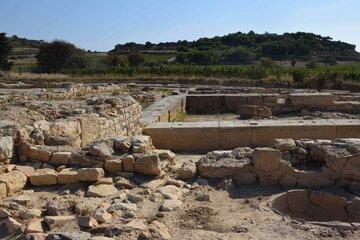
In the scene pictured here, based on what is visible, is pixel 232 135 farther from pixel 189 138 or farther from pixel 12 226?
pixel 12 226

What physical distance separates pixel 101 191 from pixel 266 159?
7.43ft

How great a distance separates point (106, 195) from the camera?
535cm

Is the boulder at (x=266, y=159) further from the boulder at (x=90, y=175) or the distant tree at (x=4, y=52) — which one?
the distant tree at (x=4, y=52)

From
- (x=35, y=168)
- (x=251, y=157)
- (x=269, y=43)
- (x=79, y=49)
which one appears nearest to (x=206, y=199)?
(x=251, y=157)

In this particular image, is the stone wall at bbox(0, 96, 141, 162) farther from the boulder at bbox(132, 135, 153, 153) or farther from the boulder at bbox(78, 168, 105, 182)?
the boulder at bbox(78, 168, 105, 182)

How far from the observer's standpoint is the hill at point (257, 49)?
55.1 metres

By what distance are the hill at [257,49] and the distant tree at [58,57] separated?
13283 mm

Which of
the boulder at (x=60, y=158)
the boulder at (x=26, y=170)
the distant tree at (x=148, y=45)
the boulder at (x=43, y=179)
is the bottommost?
the boulder at (x=43, y=179)

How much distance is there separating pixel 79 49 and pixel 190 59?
13358 mm

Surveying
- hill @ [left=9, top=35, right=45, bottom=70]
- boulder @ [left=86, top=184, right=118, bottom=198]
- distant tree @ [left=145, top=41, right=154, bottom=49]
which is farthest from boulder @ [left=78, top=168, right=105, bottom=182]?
distant tree @ [left=145, top=41, right=154, bottom=49]

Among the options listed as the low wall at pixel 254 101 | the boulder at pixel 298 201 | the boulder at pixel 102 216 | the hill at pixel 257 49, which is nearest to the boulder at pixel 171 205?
the boulder at pixel 102 216

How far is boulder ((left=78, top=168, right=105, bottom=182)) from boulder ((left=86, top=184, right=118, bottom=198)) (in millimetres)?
156

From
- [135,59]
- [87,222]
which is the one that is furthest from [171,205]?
A: [135,59]

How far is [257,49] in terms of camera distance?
204 ft
